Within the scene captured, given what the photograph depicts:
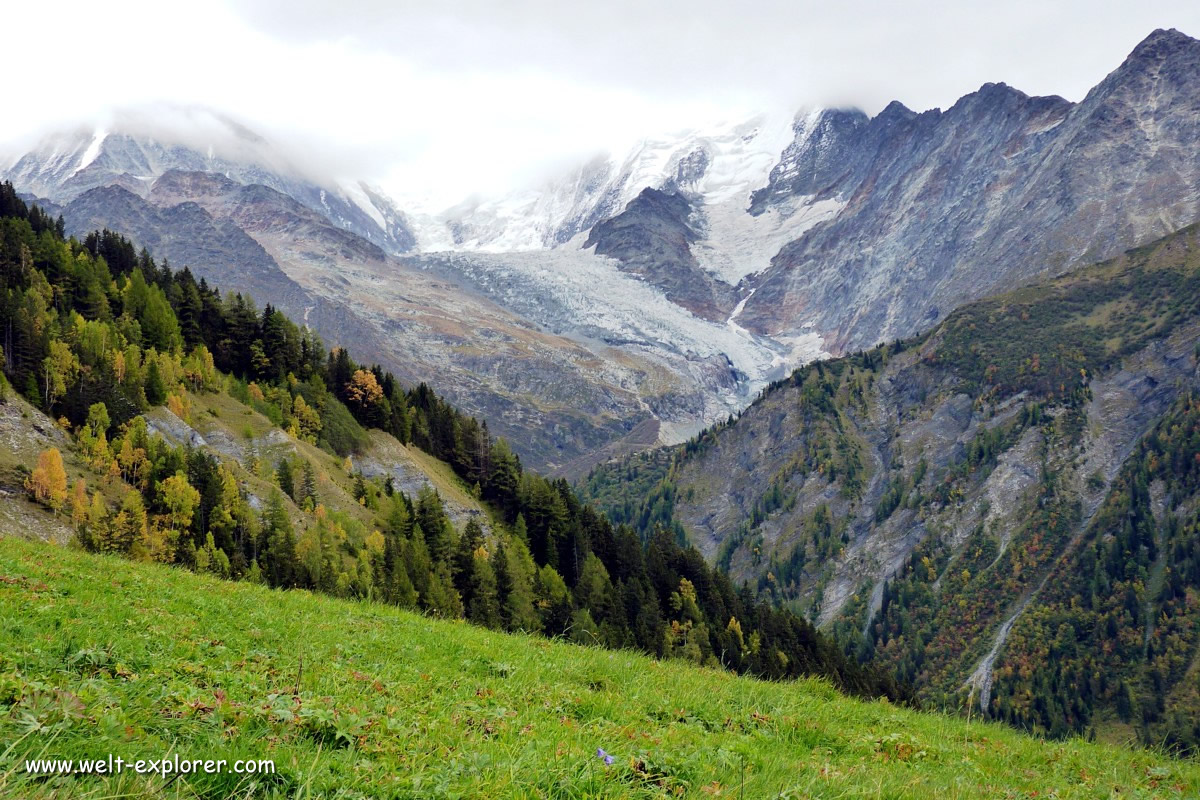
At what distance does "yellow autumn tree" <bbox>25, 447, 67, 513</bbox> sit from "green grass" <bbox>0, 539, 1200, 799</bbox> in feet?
95.6

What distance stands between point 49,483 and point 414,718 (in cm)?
4594

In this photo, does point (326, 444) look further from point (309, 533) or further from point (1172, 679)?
point (1172, 679)

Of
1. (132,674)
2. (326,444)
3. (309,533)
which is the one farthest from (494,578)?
(132,674)

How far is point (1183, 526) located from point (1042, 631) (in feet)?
158

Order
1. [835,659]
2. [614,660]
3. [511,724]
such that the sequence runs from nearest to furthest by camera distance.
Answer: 1. [511,724]
2. [614,660]
3. [835,659]

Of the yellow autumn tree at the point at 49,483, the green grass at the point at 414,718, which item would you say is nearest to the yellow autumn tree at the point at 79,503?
the yellow autumn tree at the point at 49,483

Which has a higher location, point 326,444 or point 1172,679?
point 326,444

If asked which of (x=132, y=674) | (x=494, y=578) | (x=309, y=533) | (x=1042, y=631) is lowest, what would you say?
(x=1042, y=631)

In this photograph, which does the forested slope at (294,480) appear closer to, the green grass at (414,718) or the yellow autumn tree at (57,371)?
the yellow autumn tree at (57,371)

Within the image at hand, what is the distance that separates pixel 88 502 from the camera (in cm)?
4538

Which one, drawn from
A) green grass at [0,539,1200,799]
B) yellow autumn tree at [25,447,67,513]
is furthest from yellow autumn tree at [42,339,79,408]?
green grass at [0,539,1200,799]

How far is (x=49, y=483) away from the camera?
146 ft

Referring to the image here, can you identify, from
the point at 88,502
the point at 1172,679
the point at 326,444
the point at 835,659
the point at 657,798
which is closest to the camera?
the point at 657,798

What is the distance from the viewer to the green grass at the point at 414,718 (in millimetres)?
6973
